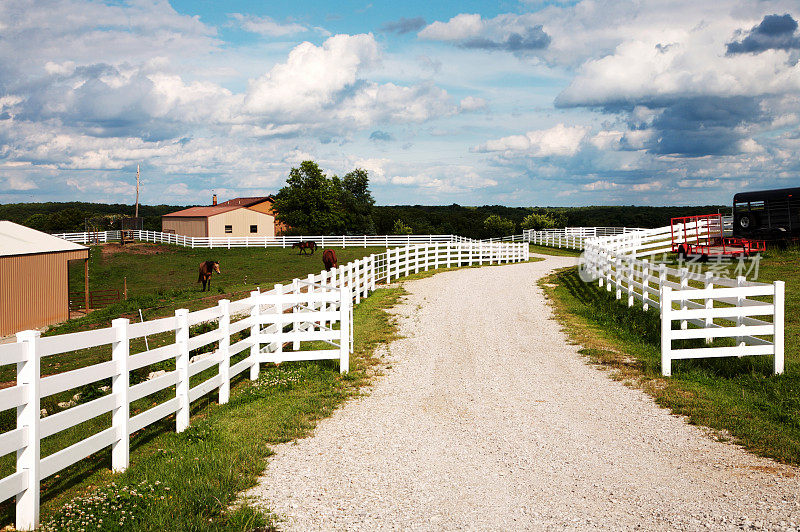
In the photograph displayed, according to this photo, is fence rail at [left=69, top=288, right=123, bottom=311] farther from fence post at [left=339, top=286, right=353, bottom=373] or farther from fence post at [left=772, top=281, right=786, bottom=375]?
fence post at [left=772, top=281, right=786, bottom=375]

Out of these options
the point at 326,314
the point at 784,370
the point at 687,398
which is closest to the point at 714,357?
the point at 784,370

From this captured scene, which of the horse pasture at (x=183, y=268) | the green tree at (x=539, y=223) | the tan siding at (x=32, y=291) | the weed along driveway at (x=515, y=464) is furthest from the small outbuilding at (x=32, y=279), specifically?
the green tree at (x=539, y=223)

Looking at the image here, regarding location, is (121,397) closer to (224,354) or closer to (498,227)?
(224,354)

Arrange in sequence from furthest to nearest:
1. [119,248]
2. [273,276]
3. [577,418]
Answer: [119,248]
[273,276]
[577,418]

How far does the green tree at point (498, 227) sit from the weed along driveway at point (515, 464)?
84631mm

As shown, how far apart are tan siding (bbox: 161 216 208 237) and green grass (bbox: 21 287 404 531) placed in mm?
57709

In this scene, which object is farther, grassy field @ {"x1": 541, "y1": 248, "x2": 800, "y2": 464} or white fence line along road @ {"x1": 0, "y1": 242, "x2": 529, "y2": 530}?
grassy field @ {"x1": 541, "y1": 248, "x2": 800, "y2": 464}

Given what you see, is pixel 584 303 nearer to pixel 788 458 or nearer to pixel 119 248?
pixel 788 458

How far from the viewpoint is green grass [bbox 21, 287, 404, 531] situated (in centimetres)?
490

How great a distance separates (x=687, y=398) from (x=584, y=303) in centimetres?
999

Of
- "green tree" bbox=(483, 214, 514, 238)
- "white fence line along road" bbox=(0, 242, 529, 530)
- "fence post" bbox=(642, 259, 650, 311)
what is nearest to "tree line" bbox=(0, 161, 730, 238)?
"green tree" bbox=(483, 214, 514, 238)

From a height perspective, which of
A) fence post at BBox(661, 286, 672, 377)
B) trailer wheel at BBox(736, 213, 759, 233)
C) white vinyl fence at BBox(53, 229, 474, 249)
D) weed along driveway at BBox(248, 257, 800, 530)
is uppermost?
trailer wheel at BBox(736, 213, 759, 233)

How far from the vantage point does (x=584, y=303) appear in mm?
18531

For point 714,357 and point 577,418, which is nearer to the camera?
point 577,418
